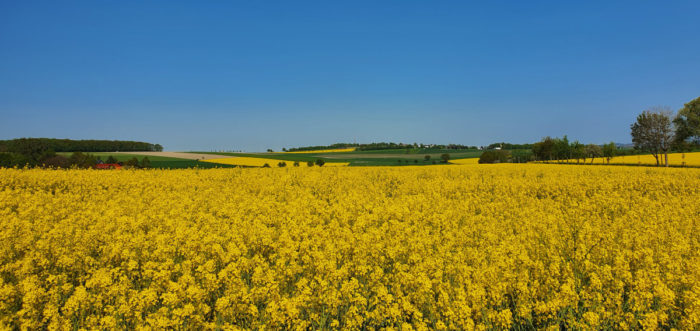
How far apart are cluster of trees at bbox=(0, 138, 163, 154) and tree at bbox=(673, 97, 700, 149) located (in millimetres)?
109883

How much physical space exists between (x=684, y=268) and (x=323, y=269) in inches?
255

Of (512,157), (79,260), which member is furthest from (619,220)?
(512,157)

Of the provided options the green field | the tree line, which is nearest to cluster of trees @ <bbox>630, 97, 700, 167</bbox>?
the green field

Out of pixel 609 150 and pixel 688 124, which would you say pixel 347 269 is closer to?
pixel 688 124

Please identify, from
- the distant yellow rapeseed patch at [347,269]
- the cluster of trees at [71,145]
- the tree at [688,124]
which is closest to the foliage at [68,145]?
the cluster of trees at [71,145]

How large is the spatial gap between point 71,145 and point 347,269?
110279 millimetres

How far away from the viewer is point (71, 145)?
84.6m

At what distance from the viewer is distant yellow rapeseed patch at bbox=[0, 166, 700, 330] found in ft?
13.1

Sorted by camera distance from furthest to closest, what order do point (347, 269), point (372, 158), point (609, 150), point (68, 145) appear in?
point (68, 145)
point (372, 158)
point (609, 150)
point (347, 269)

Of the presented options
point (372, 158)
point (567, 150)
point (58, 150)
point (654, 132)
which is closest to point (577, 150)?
point (567, 150)

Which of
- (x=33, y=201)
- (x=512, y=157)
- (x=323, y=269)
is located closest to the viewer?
(x=323, y=269)

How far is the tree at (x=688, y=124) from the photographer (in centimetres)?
4578

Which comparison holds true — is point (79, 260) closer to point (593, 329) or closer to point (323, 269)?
point (323, 269)

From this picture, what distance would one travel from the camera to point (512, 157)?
239 ft
